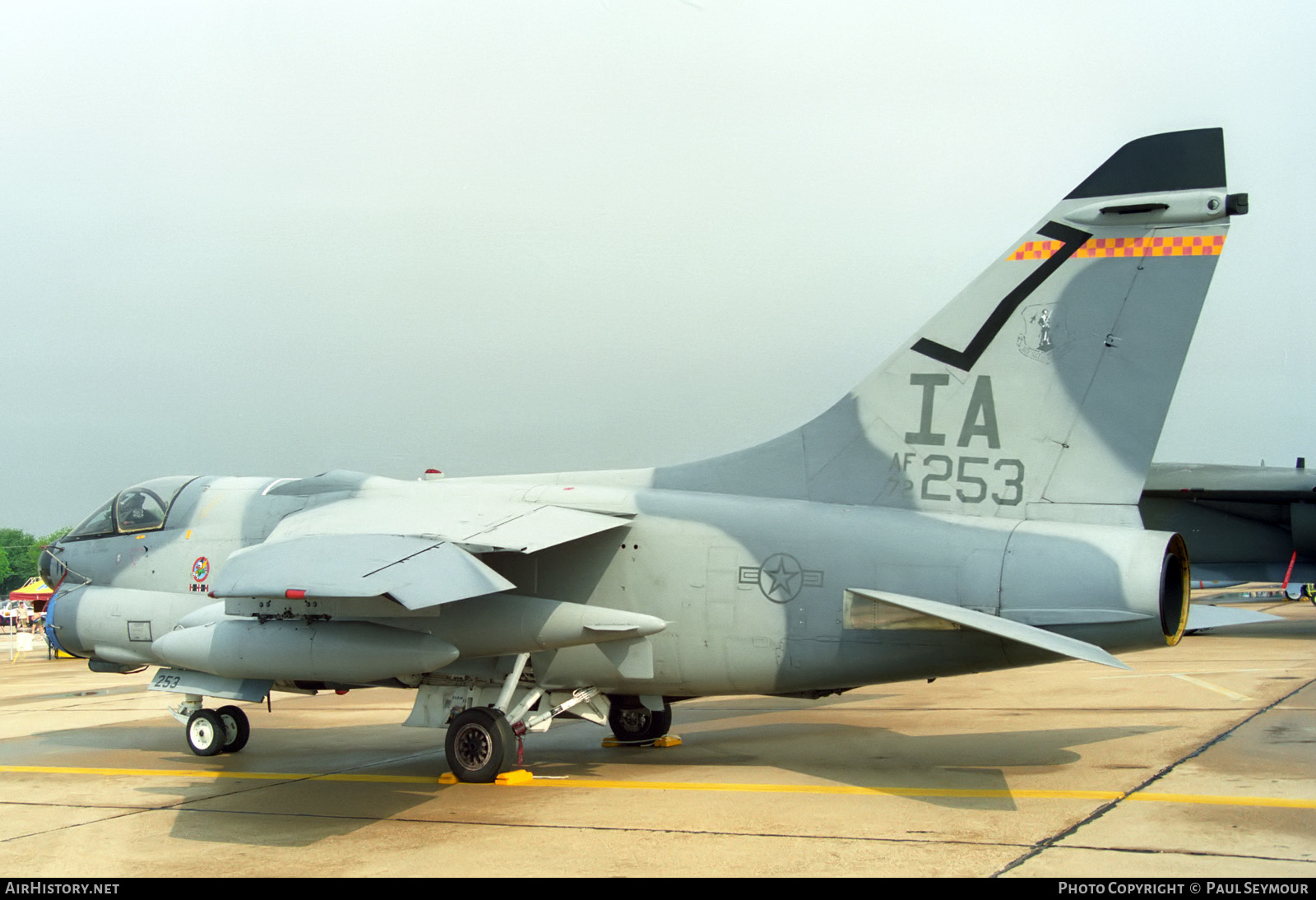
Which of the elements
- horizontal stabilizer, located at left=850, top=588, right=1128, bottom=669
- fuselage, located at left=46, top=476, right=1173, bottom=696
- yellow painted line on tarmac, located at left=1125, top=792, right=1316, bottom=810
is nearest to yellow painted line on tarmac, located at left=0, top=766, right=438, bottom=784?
fuselage, located at left=46, top=476, right=1173, bottom=696

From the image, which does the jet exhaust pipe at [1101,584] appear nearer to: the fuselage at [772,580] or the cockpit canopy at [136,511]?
Answer: the fuselage at [772,580]

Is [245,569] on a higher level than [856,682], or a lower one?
higher

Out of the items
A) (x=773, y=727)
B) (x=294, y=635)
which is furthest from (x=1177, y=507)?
(x=294, y=635)

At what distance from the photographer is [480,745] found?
9.52 m

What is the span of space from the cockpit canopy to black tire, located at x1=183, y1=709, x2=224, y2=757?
6.67ft

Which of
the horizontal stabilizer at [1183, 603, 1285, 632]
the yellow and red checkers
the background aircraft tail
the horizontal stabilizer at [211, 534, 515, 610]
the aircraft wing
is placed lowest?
the horizontal stabilizer at [1183, 603, 1285, 632]

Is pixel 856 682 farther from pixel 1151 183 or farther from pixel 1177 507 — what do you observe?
pixel 1177 507

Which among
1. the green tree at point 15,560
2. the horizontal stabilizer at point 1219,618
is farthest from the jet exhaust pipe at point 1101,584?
the green tree at point 15,560

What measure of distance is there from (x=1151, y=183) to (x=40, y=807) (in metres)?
10.1

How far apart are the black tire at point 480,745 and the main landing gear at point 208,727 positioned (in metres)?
3.38

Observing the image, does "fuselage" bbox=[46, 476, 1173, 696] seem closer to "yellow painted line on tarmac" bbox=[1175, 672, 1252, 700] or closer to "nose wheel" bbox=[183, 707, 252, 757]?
"nose wheel" bbox=[183, 707, 252, 757]

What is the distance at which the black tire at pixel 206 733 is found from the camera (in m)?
11.5

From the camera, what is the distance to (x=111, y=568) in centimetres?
1187

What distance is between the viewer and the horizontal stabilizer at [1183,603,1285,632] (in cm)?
896
